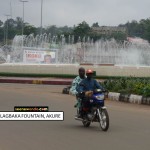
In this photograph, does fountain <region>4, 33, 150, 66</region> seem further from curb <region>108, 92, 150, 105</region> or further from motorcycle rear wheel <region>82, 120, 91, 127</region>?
motorcycle rear wheel <region>82, 120, 91, 127</region>

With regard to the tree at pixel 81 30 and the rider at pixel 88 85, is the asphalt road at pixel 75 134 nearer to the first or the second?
the rider at pixel 88 85

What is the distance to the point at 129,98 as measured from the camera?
65.3ft

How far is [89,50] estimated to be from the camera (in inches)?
2403

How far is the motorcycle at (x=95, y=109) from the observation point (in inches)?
460

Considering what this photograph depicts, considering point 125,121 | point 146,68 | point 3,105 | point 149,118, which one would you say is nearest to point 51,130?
point 125,121

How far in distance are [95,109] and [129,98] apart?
815 cm

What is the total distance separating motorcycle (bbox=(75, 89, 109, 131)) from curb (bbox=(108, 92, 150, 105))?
22.2 ft

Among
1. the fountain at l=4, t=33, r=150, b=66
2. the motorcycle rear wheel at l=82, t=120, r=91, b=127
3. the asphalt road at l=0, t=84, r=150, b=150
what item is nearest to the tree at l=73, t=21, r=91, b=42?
the fountain at l=4, t=33, r=150, b=66

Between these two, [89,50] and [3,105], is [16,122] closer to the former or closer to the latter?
[3,105]

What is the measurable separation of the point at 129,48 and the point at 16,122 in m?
48.2

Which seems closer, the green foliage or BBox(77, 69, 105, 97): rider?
BBox(77, 69, 105, 97): rider

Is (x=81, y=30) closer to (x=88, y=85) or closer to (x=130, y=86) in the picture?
(x=130, y=86)

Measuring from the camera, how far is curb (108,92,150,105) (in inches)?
746

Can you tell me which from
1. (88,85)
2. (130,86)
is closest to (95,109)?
(88,85)
